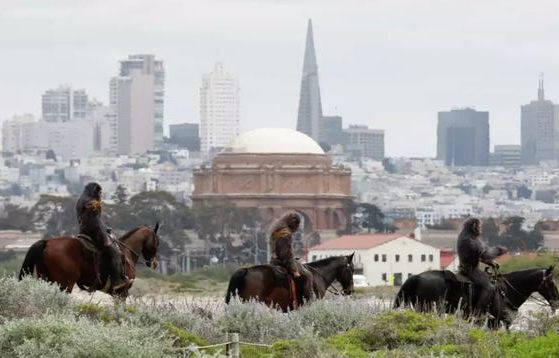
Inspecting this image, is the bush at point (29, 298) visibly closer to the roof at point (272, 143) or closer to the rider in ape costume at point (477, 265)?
the rider in ape costume at point (477, 265)

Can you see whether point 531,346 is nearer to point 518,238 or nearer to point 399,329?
point 399,329

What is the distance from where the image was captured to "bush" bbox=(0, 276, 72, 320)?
1866 centimetres

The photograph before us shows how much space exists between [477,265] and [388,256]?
211 ft

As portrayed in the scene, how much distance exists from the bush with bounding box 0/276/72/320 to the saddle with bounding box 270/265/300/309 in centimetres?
240

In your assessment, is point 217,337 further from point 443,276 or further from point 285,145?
point 285,145

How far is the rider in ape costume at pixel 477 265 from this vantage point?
21703 millimetres

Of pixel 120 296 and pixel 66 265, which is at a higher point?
pixel 66 265

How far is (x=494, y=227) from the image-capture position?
11162cm

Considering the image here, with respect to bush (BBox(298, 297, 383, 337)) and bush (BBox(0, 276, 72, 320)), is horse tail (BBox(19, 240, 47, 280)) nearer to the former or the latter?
bush (BBox(0, 276, 72, 320))

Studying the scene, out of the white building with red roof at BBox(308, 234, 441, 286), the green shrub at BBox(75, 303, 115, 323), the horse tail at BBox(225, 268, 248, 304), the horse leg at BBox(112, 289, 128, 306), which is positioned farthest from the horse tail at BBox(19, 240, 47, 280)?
the white building with red roof at BBox(308, 234, 441, 286)

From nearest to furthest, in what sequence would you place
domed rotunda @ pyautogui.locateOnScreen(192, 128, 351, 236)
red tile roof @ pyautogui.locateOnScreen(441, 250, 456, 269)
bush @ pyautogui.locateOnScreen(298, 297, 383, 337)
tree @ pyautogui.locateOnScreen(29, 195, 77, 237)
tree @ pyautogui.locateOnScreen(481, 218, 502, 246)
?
bush @ pyautogui.locateOnScreen(298, 297, 383, 337) → red tile roof @ pyautogui.locateOnScreen(441, 250, 456, 269) → tree @ pyautogui.locateOnScreen(481, 218, 502, 246) → tree @ pyautogui.locateOnScreen(29, 195, 77, 237) → domed rotunda @ pyautogui.locateOnScreen(192, 128, 351, 236)

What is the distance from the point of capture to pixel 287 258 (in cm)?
2184

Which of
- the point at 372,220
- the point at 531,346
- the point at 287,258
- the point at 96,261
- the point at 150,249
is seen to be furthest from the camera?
the point at 372,220

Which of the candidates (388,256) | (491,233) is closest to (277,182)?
(491,233)
